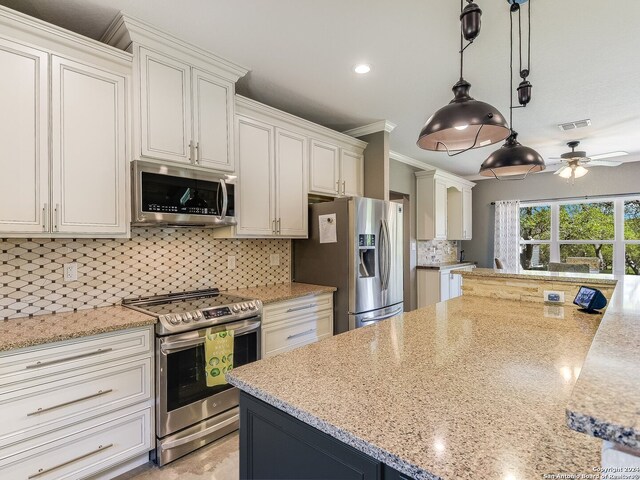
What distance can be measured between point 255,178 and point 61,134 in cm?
131

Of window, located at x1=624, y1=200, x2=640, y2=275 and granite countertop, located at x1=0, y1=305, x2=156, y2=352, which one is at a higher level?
window, located at x1=624, y1=200, x2=640, y2=275

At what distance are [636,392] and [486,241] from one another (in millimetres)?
6508

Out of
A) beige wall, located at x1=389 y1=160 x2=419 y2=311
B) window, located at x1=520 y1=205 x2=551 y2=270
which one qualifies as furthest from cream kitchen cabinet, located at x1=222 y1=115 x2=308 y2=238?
window, located at x1=520 y1=205 x2=551 y2=270

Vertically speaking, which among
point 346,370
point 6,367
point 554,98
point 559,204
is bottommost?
point 6,367

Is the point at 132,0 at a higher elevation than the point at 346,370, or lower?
higher

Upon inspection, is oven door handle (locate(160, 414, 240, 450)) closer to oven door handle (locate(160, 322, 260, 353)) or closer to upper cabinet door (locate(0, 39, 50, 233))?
oven door handle (locate(160, 322, 260, 353))

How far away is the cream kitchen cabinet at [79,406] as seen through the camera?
1.58 metres

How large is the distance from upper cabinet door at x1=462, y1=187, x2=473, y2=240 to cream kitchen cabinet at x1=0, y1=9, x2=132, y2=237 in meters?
5.45

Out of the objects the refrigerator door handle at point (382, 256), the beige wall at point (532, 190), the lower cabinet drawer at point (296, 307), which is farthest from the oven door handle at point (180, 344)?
the beige wall at point (532, 190)

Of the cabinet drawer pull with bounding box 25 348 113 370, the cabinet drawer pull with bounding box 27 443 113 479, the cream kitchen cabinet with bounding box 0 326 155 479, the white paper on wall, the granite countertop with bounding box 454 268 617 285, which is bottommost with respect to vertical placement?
the cabinet drawer pull with bounding box 27 443 113 479

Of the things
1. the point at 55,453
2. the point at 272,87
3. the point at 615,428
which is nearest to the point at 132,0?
the point at 272,87

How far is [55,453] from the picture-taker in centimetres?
170

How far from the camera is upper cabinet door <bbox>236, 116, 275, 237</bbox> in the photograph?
108 inches

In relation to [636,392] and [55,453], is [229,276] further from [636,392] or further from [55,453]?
[636,392]
